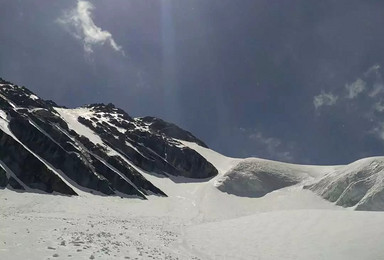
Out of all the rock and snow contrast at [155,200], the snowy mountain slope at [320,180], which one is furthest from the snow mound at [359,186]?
the rock and snow contrast at [155,200]

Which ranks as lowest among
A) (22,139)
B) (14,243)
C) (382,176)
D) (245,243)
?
(14,243)

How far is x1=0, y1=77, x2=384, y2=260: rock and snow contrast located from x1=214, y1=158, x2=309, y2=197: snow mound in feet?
0.90

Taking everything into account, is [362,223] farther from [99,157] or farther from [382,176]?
[99,157]

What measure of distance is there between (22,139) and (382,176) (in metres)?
64.5

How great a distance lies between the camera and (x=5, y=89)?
314ft

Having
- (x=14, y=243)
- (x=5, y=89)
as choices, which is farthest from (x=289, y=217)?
(x=5, y=89)

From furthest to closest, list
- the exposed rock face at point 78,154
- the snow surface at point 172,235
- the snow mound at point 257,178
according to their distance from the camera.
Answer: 1. the snow mound at point 257,178
2. the exposed rock face at point 78,154
3. the snow surface at point 172,235

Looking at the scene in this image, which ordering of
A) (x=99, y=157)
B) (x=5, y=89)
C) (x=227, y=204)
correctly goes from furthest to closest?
1. (x=5, y=89)
2. (x=99, y=157)
3. (x=227, y=204)

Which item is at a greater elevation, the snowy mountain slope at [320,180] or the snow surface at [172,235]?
the snowy mountain slope at [320,180]

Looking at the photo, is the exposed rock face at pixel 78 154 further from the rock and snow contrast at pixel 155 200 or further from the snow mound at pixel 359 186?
the snow mound at pixel 359 186

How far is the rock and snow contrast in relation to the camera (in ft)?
75.4

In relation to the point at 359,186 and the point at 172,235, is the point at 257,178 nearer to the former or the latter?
the point at 359,186

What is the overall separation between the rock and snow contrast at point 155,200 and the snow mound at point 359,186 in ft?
0.66

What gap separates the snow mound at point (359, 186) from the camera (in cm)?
5688
